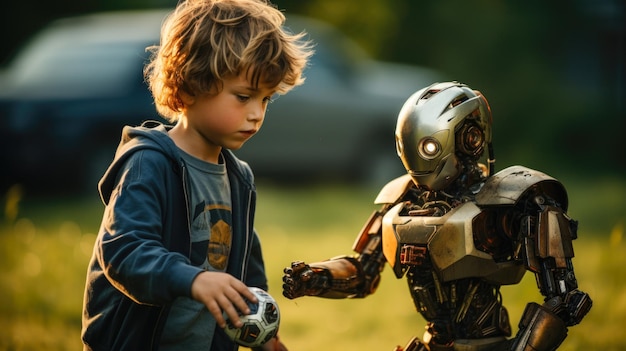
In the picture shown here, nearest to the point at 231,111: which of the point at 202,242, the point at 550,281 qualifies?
the point at 202,242

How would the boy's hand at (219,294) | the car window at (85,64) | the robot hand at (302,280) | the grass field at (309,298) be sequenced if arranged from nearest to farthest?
the boy's hand at (219,294), the robot hand at (302,280), the grass field at (309,298), the car window at (85,64)

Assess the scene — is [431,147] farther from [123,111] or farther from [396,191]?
[123,111]

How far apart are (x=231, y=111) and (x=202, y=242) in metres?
0.54

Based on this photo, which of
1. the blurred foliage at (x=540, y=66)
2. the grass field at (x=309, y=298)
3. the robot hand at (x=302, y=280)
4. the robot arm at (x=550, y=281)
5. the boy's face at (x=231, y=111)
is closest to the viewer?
the robot arm at (x=550, y=281)

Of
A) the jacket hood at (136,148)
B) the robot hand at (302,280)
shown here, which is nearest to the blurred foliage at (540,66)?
the robot hand at (302,280)

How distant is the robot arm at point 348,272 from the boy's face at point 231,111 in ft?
2.04

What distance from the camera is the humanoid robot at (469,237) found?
13.1 feet

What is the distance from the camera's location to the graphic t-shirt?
4.16m

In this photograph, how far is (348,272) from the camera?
4562 millimetres

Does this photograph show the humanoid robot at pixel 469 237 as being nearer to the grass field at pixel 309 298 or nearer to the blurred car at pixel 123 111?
the grass field at pixel 309 298

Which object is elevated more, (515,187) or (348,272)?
(515,187)

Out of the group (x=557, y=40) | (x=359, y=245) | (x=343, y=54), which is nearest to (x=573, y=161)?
(x=557, y=40)

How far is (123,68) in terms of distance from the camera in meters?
14.3

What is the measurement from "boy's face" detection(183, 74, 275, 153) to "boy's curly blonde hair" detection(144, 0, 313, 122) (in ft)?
0.12
